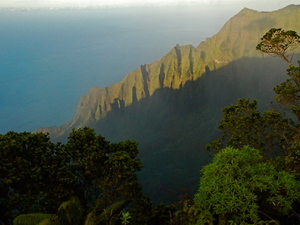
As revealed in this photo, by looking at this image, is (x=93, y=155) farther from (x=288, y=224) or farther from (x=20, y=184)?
(x=288, y=224)

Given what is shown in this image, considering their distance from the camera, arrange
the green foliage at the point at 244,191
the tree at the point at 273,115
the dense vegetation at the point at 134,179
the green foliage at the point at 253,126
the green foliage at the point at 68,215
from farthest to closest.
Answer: the green foliage at the point at 253,126, the tree at the point at 273,115, the green foliage at the point at 68,215, the dense vegetation at the point at 134,179, the green foliage at the point at 244,191

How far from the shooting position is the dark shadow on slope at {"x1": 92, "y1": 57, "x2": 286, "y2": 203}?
6760cm

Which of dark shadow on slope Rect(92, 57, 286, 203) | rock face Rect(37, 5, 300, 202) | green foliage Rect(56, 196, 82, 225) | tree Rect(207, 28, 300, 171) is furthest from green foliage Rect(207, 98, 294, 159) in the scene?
rock face Rect(37, 5, 300, 202)

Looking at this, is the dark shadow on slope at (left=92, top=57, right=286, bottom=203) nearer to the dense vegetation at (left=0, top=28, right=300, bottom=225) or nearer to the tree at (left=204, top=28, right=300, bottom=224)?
the tree at (left=204, top=28, right=300, bottom=224)

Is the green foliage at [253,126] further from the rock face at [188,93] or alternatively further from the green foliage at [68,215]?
the rock face at [188,93]

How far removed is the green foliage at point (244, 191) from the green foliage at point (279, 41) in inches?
440

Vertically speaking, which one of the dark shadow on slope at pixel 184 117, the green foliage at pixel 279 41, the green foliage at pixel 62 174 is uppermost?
the green foliage at pixel 279 41

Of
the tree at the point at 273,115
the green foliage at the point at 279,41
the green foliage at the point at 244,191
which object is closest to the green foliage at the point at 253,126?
the tree at the point at 273,115

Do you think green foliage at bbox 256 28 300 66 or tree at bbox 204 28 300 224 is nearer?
tree at bbox 204 28 300 224

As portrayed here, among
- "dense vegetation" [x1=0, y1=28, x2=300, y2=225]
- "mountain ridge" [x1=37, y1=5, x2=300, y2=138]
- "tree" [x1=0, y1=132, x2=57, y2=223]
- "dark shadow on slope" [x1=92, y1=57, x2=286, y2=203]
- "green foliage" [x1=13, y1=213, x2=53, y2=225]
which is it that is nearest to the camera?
"dense vegetation" [x1=0, y1=28, x2=300, y2=225]

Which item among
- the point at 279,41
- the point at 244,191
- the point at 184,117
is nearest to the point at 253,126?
the point at 279,41

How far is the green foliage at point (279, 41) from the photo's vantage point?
727 inches

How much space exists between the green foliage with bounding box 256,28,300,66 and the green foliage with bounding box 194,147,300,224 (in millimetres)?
11183

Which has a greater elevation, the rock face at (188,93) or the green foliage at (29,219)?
the green foliage at (29,219)
